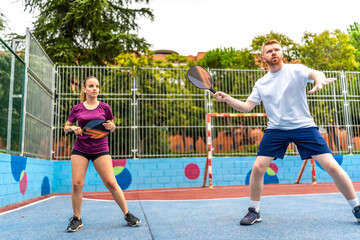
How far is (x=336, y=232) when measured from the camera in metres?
2.56

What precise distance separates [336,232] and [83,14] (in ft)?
44.9

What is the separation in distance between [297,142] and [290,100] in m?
0.43

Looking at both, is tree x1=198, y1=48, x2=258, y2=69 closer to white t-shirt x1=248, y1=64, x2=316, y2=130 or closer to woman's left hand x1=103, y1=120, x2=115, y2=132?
white t-shirt x1=248, y1=64, x2=316, y2=130

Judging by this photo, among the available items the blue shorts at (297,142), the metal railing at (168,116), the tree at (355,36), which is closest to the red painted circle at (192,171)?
the metal railing at (168,116)

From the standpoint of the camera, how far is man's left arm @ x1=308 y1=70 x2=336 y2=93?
8.59 feet

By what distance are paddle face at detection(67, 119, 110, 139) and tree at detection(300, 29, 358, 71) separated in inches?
821

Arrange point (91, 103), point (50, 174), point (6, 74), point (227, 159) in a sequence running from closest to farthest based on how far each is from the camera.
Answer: point (91, 103)
point (6, 74)
point (50, 174)
point (227, 159)

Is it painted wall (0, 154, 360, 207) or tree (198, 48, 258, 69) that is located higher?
tree (198, 48, 258, 69)

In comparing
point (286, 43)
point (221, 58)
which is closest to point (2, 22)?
point (286, 43)

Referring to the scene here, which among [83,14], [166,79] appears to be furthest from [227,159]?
[83,14]

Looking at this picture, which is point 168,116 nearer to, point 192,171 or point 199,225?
point 192,171

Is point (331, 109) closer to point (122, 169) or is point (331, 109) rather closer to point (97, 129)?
point (122, 169)

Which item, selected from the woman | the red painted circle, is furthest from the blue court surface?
the red painted circle

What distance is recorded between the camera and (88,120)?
318 centimetres
